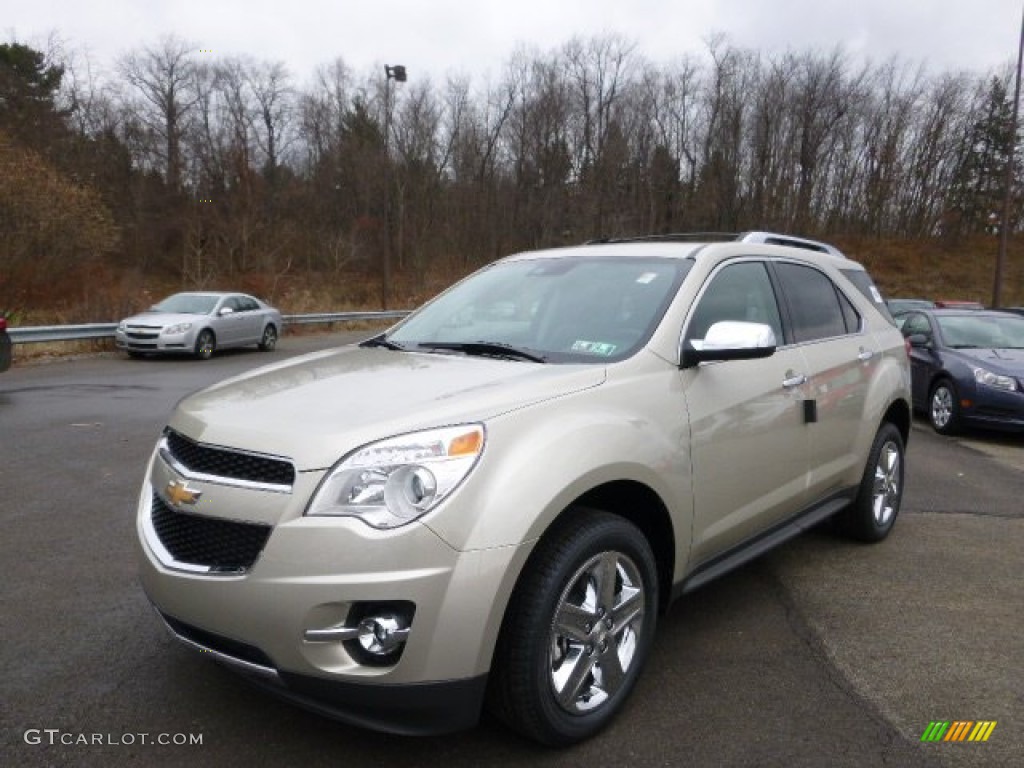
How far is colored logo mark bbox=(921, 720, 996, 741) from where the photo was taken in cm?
270

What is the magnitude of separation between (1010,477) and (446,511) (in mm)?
6782

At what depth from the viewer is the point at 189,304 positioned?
57.7 ft

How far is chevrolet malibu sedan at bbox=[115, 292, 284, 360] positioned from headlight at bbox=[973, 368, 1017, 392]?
1461cm

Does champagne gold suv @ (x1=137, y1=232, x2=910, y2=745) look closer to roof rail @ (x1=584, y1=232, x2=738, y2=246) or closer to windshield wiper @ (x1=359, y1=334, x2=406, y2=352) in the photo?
windshield wiper @ (x1=359, y1=334, x2=406, y2=352)

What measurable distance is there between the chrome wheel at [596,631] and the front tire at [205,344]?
15.7 m

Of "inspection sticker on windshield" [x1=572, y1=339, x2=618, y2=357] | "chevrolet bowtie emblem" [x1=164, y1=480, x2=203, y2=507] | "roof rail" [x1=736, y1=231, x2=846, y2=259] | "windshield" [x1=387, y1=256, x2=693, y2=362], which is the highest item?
"roof rail" [x1=736, y1=231, x2=846, y2=259]

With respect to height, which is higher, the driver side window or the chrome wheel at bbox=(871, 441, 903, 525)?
the driver side window

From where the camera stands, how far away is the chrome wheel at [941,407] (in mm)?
9031

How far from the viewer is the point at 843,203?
175 feet

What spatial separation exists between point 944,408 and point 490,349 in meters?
8.02

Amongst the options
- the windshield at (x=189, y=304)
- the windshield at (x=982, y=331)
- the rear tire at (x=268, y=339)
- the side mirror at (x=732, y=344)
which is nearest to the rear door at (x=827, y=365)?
the side mirror at (x=732, y=344)

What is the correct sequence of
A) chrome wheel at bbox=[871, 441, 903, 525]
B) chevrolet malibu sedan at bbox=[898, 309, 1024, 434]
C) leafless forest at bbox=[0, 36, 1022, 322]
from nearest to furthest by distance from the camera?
chrome wheel at bbox=[871, 441, 903, 525]
chevrolet malibu sedan at bbox=[898, 309, 1024, 434]
leafless forest at bbox=[0, 36, 1022, 322]

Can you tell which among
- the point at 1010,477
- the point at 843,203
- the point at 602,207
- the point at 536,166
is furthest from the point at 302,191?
the point at 1010,477

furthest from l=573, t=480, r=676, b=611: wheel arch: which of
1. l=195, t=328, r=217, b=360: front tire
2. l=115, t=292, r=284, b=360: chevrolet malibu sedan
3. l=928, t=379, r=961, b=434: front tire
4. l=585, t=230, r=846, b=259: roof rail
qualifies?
l=195, t=328, r=217, b=360: front tire
